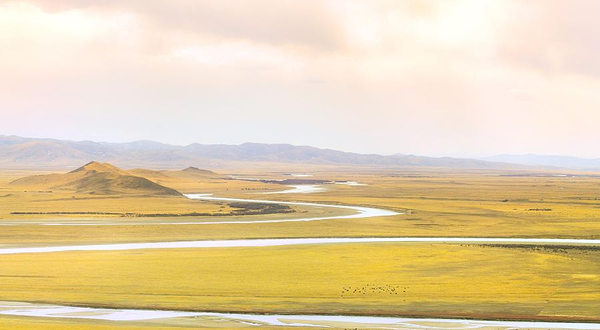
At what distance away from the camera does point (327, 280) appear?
42.1 m

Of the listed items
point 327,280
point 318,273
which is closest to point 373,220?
point 318,273

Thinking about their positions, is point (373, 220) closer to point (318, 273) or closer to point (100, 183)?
point (318, 273)

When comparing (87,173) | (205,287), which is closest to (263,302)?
(205,287)

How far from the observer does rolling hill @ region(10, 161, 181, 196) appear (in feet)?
424

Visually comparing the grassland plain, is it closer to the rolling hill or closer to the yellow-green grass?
the rolling hill

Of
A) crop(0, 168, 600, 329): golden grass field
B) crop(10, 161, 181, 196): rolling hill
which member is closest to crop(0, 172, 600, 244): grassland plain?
crop(0, 168, 600, 329): golden grass field

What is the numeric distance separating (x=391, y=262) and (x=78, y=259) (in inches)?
842

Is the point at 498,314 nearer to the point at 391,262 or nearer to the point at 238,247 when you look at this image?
the point at 391,262

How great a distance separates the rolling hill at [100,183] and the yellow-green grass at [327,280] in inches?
3032

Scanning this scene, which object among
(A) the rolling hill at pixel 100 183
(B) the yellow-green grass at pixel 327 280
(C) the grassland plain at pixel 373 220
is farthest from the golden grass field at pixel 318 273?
(A) the rolling hill at pixel 100 183

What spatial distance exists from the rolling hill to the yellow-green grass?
77014 mm

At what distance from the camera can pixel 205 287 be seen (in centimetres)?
4000

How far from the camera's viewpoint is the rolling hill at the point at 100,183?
129 meters

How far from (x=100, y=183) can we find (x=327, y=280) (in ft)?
338
